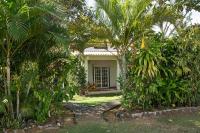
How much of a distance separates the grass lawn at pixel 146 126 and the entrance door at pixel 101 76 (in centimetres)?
1441

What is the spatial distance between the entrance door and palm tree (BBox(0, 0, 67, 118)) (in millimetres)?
15473

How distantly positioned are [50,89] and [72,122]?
1.39m

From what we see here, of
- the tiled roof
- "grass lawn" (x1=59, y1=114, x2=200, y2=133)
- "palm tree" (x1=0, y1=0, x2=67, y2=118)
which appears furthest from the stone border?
the tiled roof

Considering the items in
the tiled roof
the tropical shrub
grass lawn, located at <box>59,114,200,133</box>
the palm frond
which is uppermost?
the tiled roof

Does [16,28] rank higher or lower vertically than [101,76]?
higher

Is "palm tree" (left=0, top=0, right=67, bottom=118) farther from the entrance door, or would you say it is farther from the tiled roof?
the entrance door

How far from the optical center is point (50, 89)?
36.7 ft

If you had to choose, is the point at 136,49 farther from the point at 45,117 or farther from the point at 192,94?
the point at 45,117

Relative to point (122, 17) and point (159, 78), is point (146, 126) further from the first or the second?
point (122, 17)

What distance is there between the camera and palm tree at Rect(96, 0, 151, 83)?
12914 mm

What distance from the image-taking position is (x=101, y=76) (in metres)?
26.0

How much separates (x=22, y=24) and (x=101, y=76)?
17.4m

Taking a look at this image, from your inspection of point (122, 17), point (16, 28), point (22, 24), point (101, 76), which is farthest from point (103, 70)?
point (16, 28)

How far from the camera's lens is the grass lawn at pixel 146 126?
→ 9.75 meters
